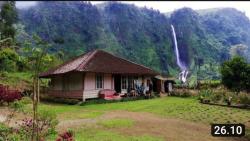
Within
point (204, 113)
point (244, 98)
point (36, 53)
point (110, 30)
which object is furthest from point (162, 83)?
point (110, 30)

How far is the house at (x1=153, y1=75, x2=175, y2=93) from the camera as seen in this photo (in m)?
36.3

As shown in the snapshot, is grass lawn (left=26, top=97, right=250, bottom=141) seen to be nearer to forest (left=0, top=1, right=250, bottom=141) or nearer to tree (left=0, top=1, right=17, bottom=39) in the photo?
forest (left=0, top=1, right=250, bottom=141)

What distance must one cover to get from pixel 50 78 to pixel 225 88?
51.5 feet

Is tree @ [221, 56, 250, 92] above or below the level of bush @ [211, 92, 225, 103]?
above

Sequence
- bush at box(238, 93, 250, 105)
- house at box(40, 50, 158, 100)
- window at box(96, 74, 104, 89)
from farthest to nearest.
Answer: window at box(96, 74, 104, 89)
house at box(40, 50, 158, 100)
bush at box(238, 93, 250, 105)

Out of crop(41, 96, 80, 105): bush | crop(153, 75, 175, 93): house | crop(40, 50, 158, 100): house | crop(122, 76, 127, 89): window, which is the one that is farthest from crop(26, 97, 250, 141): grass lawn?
crop(153, 75, 175, 93): house

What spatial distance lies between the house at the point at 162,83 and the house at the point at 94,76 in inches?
152

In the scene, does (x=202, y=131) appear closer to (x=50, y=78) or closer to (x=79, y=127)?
(x=79, y=127)

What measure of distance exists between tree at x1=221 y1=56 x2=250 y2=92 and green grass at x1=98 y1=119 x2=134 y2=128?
1172cm

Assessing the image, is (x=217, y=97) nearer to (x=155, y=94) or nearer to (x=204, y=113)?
(x=204, y=113)

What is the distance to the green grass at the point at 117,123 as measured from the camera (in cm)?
1387

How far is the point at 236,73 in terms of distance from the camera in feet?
79.4

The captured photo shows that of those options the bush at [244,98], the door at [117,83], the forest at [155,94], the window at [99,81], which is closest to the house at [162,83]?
the forest at [155,94]

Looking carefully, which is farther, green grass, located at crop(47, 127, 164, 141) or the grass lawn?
the grass lawn
